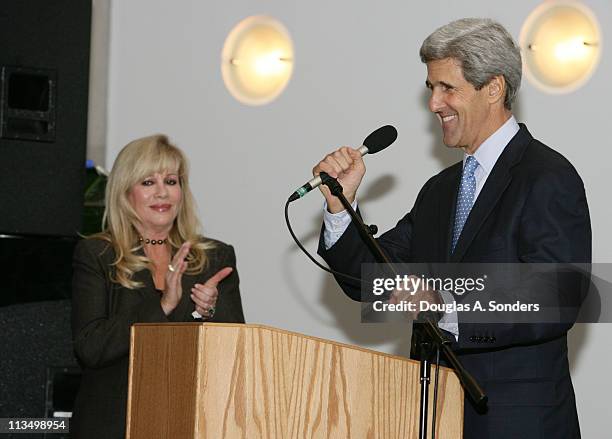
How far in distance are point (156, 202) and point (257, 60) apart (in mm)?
1279

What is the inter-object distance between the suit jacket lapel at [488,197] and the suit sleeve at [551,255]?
9 centimetres

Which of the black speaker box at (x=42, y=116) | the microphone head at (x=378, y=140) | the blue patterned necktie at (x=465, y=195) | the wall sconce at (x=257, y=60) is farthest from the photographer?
the wall sconce at (x=257, y=60)

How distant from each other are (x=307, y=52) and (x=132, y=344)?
2.45 m

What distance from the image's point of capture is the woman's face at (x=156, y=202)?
3.72 metres

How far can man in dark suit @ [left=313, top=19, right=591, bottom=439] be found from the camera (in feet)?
8.05

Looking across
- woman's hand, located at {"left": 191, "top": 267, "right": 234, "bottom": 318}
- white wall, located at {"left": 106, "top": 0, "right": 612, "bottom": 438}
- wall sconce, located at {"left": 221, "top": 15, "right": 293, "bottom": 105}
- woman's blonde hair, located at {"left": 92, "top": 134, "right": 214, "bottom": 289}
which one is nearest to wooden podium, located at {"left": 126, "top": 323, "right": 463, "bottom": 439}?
woman's hand, located at {"left": 191, "top": 267, "right": 234, "bottom": 318}

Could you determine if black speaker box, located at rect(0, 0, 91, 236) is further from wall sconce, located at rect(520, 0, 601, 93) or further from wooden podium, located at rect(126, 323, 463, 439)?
wooden podium, located at rect(126, 323, 463, 439)

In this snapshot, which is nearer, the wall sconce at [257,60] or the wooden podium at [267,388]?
the wooden podium at [267,388]

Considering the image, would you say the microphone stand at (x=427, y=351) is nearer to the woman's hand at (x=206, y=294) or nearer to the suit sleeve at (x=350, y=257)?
the suit sleeve at (x=350, y=257)

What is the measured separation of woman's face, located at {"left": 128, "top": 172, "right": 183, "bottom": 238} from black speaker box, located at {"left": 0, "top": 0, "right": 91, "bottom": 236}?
724 millimetres

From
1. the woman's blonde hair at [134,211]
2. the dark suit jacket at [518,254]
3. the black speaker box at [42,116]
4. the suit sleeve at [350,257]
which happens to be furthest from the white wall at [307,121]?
the suit sleeve at [350,257]

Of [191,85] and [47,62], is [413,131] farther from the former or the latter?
[47,62]

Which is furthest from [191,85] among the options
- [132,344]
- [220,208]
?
[132,344]

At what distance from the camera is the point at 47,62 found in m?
4.39
